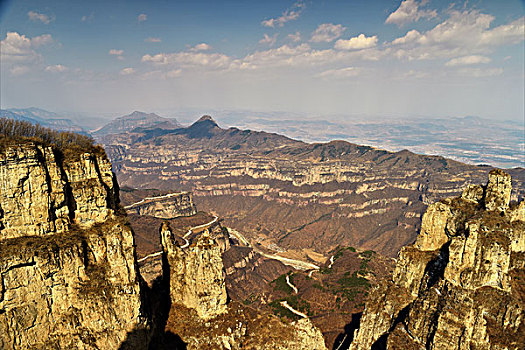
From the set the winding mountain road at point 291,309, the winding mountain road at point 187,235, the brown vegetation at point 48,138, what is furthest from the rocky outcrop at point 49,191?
the winding mountain road at point 187,235

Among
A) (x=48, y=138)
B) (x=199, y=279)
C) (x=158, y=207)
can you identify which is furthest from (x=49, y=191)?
(x=158, y=207)

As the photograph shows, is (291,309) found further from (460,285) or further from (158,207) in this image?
(158,207)

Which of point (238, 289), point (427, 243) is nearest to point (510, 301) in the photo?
point (427, 243)

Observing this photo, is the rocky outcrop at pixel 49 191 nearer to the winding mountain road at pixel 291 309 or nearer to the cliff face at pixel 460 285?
the cliff face at pixel 460 285

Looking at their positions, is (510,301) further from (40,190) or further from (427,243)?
(40,190)

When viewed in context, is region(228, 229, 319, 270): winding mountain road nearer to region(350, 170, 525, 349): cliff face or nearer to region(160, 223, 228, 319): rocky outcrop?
region(350, 170, 525, 349): cliff face

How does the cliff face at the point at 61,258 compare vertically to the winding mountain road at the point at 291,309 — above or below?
above

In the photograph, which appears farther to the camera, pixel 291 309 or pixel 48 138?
pixel 291 309

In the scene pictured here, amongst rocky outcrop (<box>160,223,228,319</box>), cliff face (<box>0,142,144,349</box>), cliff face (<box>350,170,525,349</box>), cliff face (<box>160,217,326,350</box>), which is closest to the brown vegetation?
cliff face (<box>0,142,144,349</box>)
